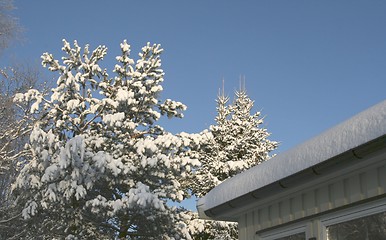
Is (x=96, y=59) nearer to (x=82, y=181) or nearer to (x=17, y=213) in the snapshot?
(x=82, y=181)

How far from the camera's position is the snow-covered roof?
3771 millimetres

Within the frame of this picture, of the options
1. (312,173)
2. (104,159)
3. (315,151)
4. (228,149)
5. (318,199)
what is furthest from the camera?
(228,149)

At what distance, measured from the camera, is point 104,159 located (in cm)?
1516

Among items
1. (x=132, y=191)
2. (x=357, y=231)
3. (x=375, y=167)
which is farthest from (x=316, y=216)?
(x=132, y=191)

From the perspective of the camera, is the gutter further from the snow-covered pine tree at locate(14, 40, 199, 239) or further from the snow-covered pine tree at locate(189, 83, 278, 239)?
the snow-covered pine tree at locate(189, 83, 278, 239)

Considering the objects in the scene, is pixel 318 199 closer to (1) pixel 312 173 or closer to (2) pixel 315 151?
(1) pixel 312 173

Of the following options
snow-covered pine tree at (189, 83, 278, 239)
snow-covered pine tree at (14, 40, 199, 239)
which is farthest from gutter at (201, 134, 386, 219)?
snow-covered pine tree at (189, 83, 278, 239)

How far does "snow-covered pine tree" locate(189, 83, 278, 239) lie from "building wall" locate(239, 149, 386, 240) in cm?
1482

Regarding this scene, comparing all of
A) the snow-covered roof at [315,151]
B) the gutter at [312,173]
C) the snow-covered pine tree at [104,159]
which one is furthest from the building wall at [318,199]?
the snow-covered pine tree at [104,159]

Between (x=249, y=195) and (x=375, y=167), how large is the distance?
1.54m

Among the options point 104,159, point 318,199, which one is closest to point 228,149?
point 104,159

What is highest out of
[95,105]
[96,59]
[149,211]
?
[96,59]

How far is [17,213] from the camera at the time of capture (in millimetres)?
17625

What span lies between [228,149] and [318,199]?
1893 cm
